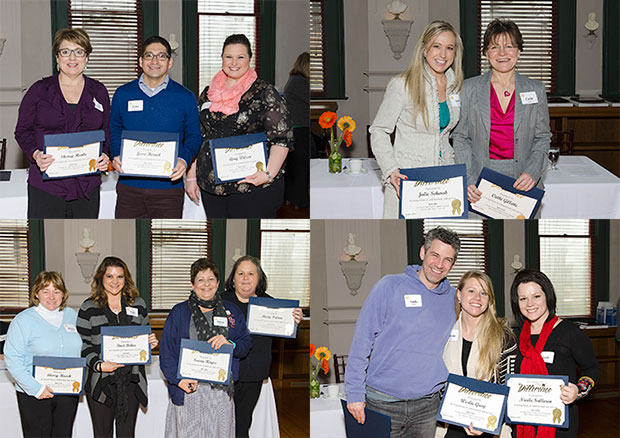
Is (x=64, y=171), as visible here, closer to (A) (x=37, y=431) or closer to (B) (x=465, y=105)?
(A) (x=37, y=431)

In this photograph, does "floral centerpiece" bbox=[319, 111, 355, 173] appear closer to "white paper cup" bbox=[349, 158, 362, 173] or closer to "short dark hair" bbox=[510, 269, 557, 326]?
"white paper cup" bbox=[349, 158, 362, 173]

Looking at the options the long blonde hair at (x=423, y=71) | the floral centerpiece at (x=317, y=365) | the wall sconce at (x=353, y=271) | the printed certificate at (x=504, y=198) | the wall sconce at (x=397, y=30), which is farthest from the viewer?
the wall sconce at (x=353, y=271)

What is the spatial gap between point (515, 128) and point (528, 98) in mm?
131

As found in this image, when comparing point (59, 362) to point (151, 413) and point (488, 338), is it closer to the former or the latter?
point (151, 413)

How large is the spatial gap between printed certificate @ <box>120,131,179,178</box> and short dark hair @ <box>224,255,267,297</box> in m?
0.63

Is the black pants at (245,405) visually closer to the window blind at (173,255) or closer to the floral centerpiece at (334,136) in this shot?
the window blind at (173,255)

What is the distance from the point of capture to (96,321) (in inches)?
128

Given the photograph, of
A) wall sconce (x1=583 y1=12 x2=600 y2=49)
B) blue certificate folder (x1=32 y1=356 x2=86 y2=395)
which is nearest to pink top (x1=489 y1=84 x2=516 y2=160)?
wall sconce (x1=583 y1=12 x2=600 y2=49)

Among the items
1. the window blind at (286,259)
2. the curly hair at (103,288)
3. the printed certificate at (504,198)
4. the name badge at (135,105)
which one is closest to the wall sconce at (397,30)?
the printed certificate at (504,198)

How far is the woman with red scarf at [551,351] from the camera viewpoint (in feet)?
9.82

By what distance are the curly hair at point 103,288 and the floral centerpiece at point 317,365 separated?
2.97 feet

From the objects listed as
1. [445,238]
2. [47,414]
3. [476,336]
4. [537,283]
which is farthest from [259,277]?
[537,283]

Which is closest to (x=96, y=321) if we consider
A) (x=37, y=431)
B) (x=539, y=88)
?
(x=37, y=431)

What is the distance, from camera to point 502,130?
2.83 meters
